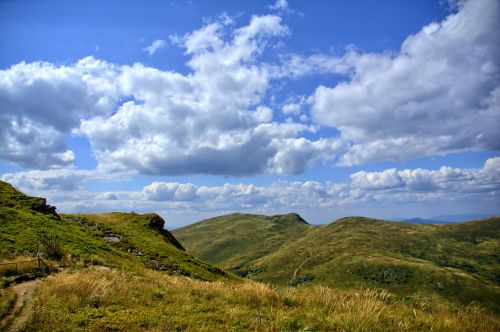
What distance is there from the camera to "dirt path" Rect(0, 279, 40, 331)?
10.5 metres

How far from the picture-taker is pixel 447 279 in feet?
609

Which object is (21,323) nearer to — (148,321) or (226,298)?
(148,321)

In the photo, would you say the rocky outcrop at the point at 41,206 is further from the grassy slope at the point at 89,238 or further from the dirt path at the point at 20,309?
the dirt path at the point at 20,309

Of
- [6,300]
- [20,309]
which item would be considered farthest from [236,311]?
[6,300]

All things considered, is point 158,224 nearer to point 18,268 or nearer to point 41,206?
point 41,206

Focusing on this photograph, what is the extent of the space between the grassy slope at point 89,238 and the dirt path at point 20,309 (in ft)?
33.8

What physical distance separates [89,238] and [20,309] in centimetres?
3274

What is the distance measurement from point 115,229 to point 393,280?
180 metres

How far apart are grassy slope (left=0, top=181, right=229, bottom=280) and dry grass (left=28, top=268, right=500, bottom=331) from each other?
14.8 m

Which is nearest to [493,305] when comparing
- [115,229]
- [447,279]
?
[447,279]

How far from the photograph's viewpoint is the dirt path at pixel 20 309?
10477 mm

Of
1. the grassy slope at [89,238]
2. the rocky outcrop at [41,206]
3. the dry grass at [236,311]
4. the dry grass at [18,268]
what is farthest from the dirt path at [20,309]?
the rocky outcrop at [41,206]

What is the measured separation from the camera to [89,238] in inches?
1688

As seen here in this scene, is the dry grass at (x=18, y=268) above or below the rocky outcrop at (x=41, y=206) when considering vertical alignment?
below
